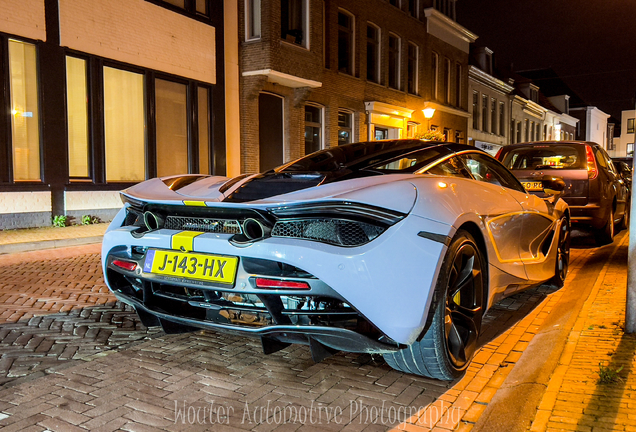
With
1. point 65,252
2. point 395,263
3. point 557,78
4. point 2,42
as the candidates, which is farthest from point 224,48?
point 557,78

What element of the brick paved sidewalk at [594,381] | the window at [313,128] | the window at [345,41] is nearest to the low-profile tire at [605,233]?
the brick paved sidewalk at [594,381]

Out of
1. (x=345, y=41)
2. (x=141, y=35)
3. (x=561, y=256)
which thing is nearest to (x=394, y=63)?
(x=345, y=41)

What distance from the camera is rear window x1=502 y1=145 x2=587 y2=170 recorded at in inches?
323

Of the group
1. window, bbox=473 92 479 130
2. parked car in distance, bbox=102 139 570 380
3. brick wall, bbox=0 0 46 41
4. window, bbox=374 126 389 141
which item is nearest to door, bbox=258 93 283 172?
window, bbox=374 126 389 141

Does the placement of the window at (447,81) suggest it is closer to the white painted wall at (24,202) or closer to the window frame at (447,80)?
the window frame at (447,80)

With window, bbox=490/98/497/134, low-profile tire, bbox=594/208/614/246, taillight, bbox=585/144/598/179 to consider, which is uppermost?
window, bbox=490/98/497/134

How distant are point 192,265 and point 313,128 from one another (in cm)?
1612

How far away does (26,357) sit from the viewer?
3467 millimetres

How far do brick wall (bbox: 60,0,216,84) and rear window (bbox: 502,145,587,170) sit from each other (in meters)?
8.83

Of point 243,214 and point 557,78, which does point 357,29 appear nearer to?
point 243,214

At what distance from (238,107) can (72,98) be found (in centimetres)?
511

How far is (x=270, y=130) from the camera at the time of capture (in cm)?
1675

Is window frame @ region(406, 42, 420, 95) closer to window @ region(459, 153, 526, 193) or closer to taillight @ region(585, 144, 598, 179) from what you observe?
taillight @ region(585, 144, 598, 179)

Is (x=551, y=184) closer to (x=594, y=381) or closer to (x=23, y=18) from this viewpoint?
(x=594, y=381)
